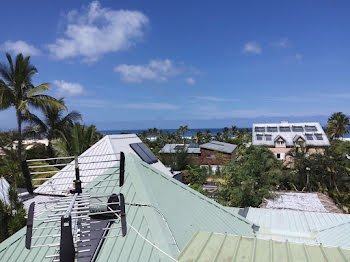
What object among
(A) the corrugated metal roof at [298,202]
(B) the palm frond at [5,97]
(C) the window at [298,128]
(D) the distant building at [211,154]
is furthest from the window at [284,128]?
(B) the palm frond at [5,97]

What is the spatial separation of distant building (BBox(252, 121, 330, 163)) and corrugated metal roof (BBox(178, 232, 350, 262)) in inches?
1893

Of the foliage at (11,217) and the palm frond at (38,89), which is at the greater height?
the palm frond at (38,89)

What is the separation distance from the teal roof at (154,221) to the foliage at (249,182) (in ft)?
53.3

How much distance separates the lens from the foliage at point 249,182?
76.2 ft

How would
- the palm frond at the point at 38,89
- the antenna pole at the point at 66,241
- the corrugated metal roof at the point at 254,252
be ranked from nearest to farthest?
the antenna pole at the point at 66,241 < the corrugated metal roof at the point at 254,252 < the palm frond at the point at 38,89

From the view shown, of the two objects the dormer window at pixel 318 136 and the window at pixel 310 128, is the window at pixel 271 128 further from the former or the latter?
the dormer window at pixel 318 136

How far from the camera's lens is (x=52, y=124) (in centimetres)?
2656

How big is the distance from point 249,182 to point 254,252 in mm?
21750

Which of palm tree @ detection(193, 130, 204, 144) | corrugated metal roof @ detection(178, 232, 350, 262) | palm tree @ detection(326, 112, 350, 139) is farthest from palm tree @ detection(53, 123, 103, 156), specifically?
palm tree @ detection(326, 112, 350, 139)

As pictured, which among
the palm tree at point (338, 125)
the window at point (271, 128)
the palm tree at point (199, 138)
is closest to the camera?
the window at point (271, 128)

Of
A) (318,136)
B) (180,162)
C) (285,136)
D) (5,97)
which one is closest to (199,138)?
(285,136)

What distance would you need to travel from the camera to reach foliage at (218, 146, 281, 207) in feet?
76.2

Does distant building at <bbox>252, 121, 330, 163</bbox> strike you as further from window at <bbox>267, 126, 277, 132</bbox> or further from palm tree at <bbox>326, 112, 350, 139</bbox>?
palm tree at <bbox>326, 112, 350, 139</bbox>

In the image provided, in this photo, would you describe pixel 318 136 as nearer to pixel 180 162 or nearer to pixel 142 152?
pixel 180 162
